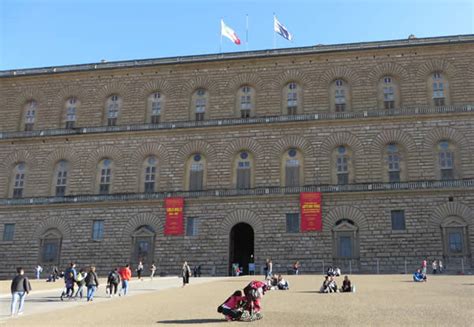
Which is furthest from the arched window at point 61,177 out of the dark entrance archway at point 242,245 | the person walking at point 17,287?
the person walking at point 17,287

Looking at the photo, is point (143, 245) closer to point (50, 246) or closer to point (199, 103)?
point (50, 246)

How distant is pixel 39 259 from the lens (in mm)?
34938

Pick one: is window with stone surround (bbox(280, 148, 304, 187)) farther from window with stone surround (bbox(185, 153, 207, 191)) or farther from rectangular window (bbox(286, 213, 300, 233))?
window with stone surround (bbox(185, 153, 207, 191))

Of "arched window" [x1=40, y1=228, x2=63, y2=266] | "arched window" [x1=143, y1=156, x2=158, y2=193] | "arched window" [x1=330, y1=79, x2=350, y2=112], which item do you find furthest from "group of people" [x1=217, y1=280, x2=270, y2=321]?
"arched window" [x1=40, y1=228, x2=63, y2=266]

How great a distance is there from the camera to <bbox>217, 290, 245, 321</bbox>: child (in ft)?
38.2

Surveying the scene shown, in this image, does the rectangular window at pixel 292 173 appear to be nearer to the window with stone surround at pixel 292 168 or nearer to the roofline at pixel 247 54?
the window with stone surround at pixel 292 168

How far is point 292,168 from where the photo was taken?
3381 centimetres

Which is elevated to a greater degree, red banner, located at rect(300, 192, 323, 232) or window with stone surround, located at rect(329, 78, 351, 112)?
window with stone surround, located at rect(329, 78, 351, 112)

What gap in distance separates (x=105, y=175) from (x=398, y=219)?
21961 mm

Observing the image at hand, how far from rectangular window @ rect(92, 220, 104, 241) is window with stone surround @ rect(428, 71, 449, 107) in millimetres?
25886

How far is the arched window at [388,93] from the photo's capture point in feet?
111

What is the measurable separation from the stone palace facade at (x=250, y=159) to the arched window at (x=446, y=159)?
0.07m

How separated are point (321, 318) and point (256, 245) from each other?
2058cm

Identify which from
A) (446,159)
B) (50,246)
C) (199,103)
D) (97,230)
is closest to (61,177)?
(50,246)
